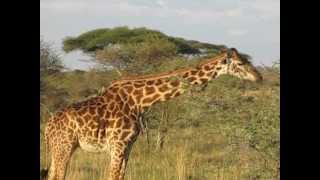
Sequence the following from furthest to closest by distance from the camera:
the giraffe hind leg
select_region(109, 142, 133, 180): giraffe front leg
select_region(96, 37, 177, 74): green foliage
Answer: select_region(96, 37, 177, 74): green foliage < the giraffe hind leg < select_region(109, 142, 133, 180): giraffe front leg

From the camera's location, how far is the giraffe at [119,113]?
489cm

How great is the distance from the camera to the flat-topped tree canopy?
32.4 feet

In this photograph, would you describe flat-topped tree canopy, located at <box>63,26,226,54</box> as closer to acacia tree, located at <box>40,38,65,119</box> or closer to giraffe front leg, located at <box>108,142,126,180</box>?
acacia tree, located at <box>40,38,65,119</box>

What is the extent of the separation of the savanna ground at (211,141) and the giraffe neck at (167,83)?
0.71 m

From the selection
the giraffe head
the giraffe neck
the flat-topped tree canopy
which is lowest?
the giraffe neck

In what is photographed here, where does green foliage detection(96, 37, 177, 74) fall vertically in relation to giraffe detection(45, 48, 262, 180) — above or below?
above

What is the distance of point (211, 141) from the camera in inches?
349

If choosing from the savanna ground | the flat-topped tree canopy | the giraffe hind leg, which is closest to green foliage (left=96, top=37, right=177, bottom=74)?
the flat-topped tree canopy

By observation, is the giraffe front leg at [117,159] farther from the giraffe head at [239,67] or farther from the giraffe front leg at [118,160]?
the giraffe head at [239,67]

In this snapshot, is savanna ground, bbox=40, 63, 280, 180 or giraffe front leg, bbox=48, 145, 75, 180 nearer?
giraffe front leg, bbox=48, 145, 75, 180

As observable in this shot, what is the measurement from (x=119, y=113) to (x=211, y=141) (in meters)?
4.07
